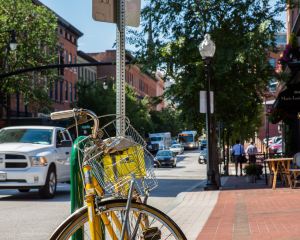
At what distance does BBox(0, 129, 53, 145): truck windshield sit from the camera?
16.3 meters

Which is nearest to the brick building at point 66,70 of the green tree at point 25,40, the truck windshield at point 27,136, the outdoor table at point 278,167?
the green tree at point 25,40

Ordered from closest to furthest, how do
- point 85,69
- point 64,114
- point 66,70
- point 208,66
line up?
point 64,114, point 208,66, point 66,70, point 85,69

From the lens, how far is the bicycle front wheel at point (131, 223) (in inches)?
149

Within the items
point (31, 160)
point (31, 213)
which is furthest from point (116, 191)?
point (31, 160)

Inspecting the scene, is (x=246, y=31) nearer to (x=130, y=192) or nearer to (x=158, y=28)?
(x=158, y=28)

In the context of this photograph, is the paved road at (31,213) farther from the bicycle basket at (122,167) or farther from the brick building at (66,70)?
the brick building at (66,70)

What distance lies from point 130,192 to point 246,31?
18.5m

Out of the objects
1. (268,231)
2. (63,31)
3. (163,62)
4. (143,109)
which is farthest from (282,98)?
(143,109)

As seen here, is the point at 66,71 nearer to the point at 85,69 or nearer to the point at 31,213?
the point at 85,69

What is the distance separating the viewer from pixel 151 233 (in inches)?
161

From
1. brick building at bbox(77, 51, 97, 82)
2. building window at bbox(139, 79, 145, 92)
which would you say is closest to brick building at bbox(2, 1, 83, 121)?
brick building at bbox(77, 51, 97, 82)

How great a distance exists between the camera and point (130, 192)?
3.81m

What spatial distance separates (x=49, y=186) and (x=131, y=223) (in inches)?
465

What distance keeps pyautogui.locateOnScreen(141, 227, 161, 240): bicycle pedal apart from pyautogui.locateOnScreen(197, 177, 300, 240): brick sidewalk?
3680 mm
